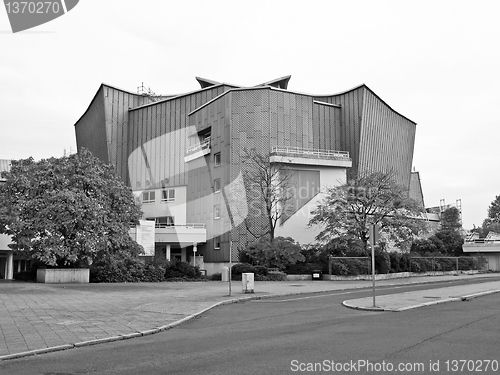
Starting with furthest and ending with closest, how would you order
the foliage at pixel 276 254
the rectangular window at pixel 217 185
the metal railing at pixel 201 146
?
the metal railing at pixel 201 146 < the rectangular window at pixel 217 185 < the foliage at pixel 276 254

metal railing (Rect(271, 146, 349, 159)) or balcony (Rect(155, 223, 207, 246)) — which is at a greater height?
metal railing (Rect(271, 146, 349, 159))

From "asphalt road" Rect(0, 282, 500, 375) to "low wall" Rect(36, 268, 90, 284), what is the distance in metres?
18.9

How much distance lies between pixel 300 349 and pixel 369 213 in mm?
32886

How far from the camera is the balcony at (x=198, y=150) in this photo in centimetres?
5181

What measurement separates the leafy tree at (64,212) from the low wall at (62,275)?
1.71ft

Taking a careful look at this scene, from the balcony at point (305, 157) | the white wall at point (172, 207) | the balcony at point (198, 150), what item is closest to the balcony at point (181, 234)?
the white wall at point (172, 207)

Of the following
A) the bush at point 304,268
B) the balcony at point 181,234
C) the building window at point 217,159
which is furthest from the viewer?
the building window at point 217,159

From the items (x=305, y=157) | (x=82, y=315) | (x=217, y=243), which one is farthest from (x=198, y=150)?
(x=82, y=315)

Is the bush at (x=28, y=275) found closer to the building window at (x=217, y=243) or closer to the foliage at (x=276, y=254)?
the foliage at (x=276, y=254)

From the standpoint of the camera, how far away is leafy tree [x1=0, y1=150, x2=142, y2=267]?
29.0m

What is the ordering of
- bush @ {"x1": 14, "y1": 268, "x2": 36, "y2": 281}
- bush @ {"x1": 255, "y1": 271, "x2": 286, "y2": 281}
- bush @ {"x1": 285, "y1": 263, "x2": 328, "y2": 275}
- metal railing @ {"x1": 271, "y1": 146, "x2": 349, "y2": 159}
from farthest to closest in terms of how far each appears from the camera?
metal railing @ {"x1": 271, "y1": 146, "x2": 349, "y2": 159} < bush @ {"x1": 285, "y1": 263, "x2": 328, "y2": 275} < bush @ {"x1": 255, "y1": 271, "x2": 286, "y2": 281} < bush @ {"x1": 14, "y1": 268, "x2": 36, "y2": 281}

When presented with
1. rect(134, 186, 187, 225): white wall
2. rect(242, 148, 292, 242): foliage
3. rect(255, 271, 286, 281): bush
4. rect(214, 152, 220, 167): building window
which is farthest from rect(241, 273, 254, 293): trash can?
rect(134, 186, 187, 225): white wall

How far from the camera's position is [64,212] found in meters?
29.0

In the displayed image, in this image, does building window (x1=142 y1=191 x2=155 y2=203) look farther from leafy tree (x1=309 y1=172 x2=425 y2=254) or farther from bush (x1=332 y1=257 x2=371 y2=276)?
bush (x1=332 y1=257 x2=371 y2=276)
